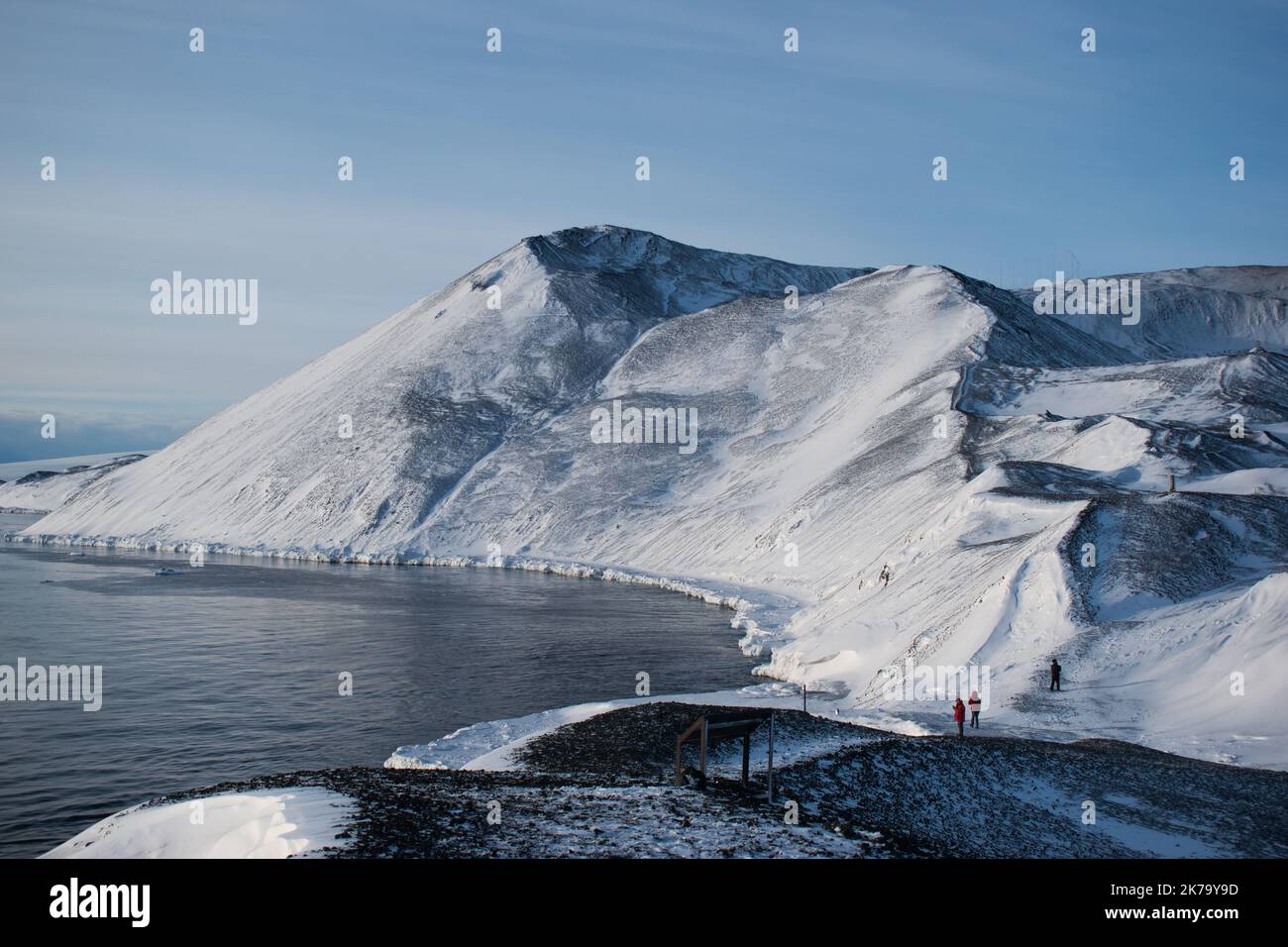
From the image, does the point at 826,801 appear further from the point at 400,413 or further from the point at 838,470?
the point at 400,413

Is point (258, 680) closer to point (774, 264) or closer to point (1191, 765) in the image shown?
point (1191, 765)

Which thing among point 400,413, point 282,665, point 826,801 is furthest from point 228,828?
point 400,413

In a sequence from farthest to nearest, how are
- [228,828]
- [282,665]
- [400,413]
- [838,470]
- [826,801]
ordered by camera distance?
[400,413] → [838,470] → [282,665] → [826,801] → [228,828]

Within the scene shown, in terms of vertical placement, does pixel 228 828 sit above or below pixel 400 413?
below

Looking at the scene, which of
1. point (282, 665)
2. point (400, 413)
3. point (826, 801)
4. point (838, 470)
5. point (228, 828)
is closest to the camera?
point (228, 828)

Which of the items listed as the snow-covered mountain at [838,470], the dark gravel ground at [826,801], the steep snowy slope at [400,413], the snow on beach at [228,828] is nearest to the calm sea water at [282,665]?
the snow on beach at [228,828]

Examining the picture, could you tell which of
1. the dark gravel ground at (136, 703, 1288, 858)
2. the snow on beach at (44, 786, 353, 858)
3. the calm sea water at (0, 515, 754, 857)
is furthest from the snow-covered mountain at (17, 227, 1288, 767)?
the snow on beach at (44, 786, 353, 858)
